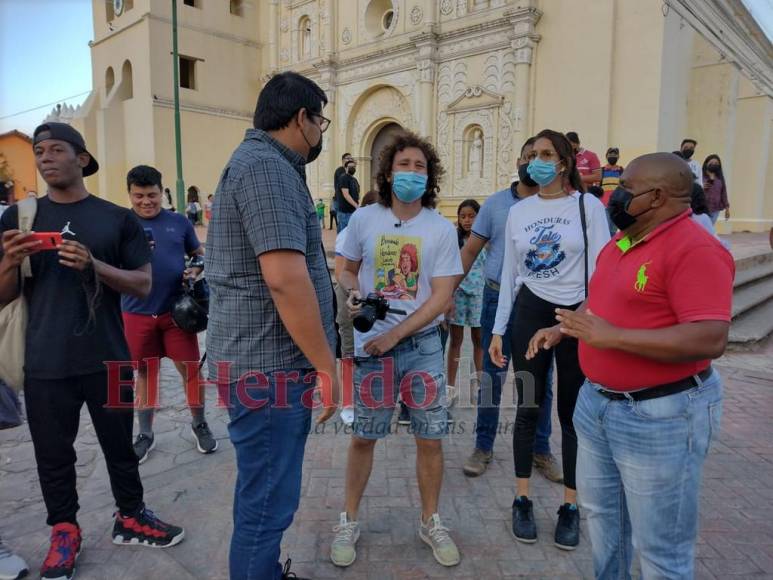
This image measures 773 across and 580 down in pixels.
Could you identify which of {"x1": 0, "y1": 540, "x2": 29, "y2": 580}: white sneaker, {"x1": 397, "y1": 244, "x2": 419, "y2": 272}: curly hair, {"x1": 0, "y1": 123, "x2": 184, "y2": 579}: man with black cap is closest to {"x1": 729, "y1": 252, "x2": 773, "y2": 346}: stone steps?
{"x1": 397, "y1": 244, "x2": 419, "y2": 272}: curly hair

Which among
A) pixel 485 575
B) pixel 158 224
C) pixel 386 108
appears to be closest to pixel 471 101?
pixel 386 108

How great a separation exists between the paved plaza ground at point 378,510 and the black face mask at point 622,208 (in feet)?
6.00

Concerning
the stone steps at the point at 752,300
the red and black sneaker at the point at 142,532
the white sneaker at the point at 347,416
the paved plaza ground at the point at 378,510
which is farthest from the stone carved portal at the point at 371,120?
the red and black sneaker at the point at 142,532

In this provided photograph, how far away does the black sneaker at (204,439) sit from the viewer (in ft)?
13.0

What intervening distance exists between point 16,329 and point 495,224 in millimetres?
2805

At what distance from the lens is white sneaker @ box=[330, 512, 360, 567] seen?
2.69m

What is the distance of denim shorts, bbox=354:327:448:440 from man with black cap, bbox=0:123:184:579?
1256mm

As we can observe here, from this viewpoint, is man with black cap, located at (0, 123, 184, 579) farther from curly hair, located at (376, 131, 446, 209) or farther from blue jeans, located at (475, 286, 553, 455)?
blue jeans, located at (475, 286, 553, 455)

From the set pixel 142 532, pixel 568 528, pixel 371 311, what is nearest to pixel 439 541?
pixel 568 528

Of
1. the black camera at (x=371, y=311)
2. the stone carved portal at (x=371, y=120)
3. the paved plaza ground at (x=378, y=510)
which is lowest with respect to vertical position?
the paved plaza ground at (x=378, y=510)

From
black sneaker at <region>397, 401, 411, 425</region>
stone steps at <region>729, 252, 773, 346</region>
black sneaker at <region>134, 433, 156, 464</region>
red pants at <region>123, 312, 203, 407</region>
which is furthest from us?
stone steps at <region>729, 252, 773, 346</region>

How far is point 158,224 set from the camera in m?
3.77

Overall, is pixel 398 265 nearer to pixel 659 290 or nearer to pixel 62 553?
pixel 659 290

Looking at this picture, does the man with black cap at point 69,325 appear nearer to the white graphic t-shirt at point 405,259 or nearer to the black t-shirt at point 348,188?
the white graphic t-shirt at point 405,259
